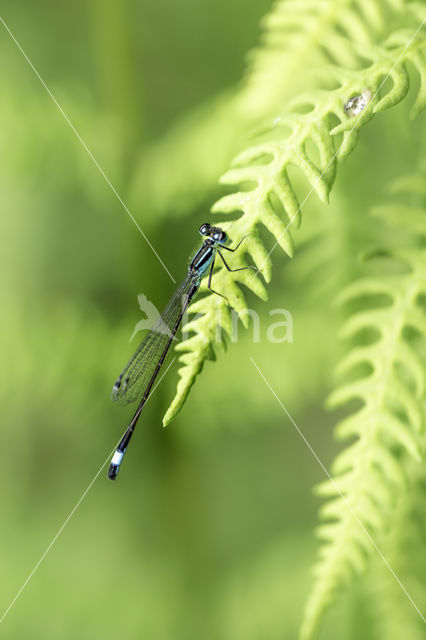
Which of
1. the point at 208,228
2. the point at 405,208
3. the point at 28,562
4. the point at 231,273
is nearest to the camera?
the point at 231,273

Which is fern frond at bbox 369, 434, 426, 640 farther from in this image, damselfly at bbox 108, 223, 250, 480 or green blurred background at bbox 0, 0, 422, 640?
damselfly at bbox 108, 223, 250, 480

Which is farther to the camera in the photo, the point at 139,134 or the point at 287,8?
the point at 139,134

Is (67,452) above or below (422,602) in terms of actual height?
above

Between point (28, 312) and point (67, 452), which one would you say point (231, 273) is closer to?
point (28, 312)

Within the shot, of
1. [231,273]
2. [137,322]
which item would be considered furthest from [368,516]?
[137,322]

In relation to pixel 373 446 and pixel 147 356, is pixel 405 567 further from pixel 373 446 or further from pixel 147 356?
pixel 147 356

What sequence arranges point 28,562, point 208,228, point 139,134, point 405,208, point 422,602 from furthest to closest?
point 28,562 → point 139,134 → point 208,228 → point 422,602 → point 405,208

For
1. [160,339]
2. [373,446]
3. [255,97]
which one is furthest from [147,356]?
[373,446]

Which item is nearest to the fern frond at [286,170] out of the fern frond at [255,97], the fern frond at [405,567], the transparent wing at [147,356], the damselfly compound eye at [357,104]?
the damselfly compound eye at [357,104]

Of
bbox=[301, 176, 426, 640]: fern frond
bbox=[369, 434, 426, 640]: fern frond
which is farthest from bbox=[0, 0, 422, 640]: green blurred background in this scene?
bbox=[301, 176, 426, 640]: fern frond
